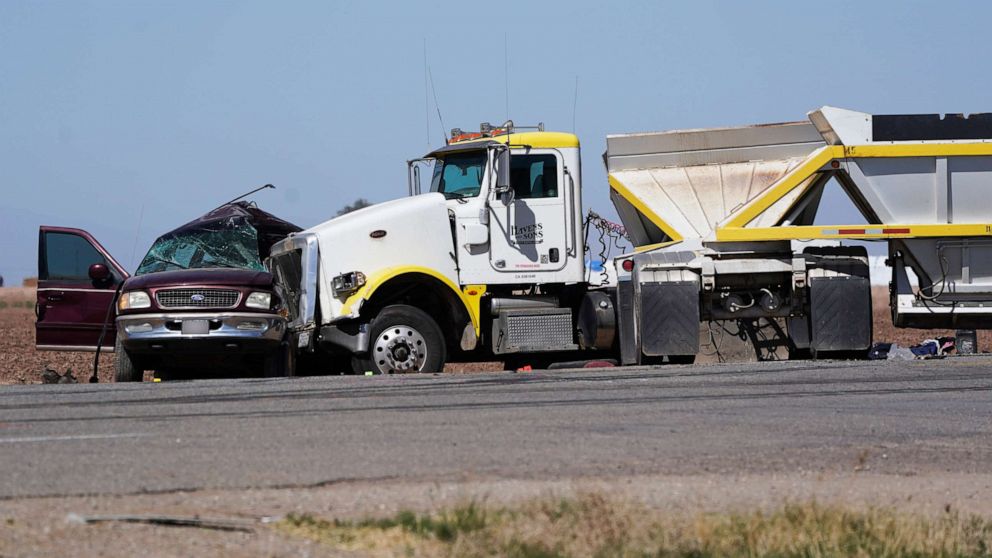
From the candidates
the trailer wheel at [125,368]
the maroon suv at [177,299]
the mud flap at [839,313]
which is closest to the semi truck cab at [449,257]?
the maroon suv at [177,299]

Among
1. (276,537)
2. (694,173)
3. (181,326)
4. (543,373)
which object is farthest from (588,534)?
(694,173)

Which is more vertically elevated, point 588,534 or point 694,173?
point 694,173

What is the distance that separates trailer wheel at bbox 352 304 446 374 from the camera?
15.0m

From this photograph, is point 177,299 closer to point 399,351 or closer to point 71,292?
point 71,292

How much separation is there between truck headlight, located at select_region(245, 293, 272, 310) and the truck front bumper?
165 millimetres

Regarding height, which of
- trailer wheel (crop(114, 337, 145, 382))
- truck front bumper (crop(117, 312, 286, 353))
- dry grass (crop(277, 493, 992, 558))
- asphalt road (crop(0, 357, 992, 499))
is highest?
truck front bumper (crop(117, 312, 286, 353))

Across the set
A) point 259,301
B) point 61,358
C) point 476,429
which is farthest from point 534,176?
point 61,358

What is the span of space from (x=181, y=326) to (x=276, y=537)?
885 centimetres

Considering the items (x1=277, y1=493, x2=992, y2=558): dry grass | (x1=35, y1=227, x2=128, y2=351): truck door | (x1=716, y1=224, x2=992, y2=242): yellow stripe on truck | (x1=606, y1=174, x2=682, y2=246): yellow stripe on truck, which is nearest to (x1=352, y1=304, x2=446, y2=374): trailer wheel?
(x1=35, y1=227, x2=128, y2=351): truck door

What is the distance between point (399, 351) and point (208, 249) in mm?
2820

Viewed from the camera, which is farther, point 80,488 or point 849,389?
point 849,389

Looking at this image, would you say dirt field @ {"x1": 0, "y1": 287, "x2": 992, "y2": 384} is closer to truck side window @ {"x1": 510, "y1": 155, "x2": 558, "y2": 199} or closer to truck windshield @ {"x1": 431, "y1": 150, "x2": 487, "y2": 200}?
truck side window @ {"x1": 510, "y1": 155, "x2": 558, "y2": 199}

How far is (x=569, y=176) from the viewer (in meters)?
16.1

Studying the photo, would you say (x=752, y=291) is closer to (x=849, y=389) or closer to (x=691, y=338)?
(x=691, y=338)
